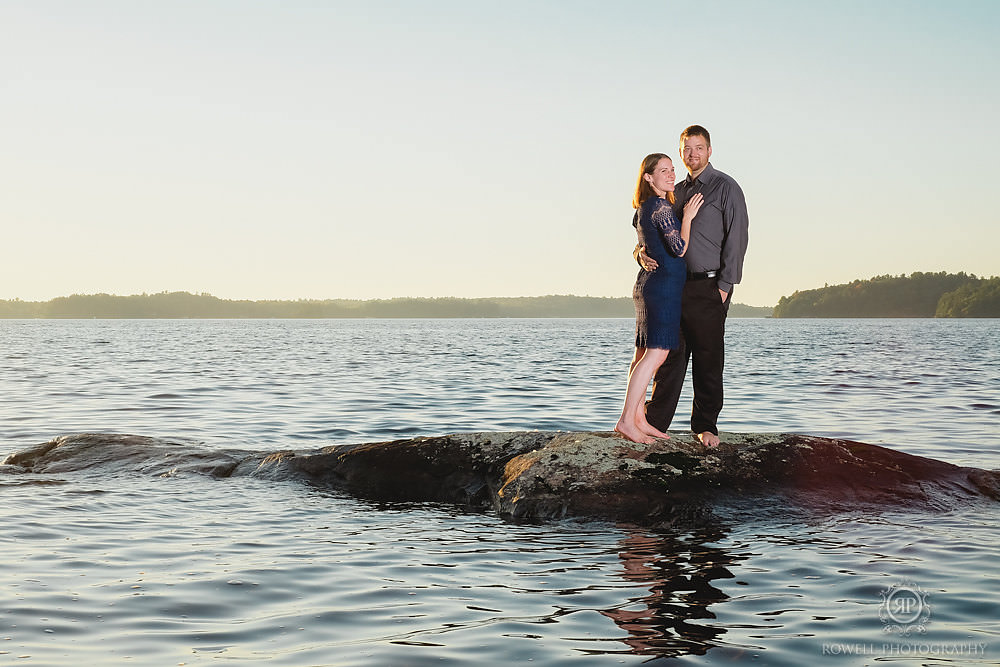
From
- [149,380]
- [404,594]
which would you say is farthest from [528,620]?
[149,380]

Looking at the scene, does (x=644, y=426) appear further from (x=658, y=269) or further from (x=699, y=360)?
(x=658, y=269)

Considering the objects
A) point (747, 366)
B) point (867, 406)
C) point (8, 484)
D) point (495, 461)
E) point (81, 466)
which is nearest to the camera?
point (495, 461)

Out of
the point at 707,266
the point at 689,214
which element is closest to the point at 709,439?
the point at 707,266

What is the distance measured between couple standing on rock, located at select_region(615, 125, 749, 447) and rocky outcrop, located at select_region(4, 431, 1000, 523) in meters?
0.33

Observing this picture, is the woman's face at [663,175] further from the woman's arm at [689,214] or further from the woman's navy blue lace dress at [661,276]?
the woman's arm at [689,214]

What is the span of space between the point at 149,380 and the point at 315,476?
18366 millimetres

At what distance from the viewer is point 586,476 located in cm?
778

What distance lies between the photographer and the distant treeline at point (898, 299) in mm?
159125

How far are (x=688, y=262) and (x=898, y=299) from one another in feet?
613

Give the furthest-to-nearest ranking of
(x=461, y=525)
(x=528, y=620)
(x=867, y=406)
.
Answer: (x=867, y=406), (x=461, y=525), (x=528, y=620)

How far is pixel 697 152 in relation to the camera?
25.3 feet

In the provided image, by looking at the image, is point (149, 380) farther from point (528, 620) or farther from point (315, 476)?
point (528, 620)

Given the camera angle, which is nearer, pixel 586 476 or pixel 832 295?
pixel 586 476

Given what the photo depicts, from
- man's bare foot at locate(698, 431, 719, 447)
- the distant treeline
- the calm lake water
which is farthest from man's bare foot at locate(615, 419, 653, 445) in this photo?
→ the distant treeline
